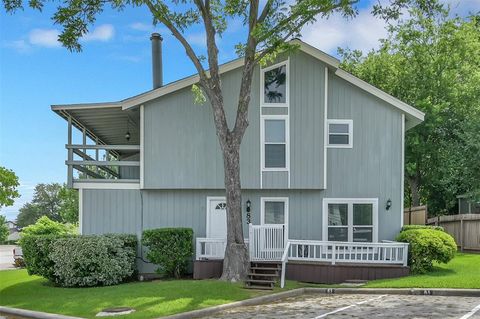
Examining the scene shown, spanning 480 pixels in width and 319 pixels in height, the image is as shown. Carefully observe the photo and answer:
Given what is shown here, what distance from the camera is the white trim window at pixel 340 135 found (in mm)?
17703

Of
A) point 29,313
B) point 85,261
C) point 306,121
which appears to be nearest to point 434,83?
point 306,121

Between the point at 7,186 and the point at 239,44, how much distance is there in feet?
25.9

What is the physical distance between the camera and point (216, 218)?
17.4 meters

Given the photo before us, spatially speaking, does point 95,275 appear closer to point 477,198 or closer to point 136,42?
point 136,42

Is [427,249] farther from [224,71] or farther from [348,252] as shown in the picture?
[224,71]

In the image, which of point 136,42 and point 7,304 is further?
point 136,42

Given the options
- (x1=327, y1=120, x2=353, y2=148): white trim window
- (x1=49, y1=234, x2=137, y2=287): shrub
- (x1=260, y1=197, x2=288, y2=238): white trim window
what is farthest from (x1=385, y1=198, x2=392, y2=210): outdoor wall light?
(x1=49, y1=234, x2=137, y2=287): shrub

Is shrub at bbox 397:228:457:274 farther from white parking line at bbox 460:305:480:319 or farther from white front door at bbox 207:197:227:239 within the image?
white front door at bbox 207:197:227:239

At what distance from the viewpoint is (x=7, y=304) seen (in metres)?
12.3

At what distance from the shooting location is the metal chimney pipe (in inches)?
822

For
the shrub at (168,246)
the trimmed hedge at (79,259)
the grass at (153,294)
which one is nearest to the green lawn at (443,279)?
the grass at (153,294)

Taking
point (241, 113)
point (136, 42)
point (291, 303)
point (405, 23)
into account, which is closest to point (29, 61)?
point (241, 113)

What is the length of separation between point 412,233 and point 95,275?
9.71 meters

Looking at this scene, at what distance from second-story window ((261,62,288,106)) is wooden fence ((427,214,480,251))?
11059 mm
